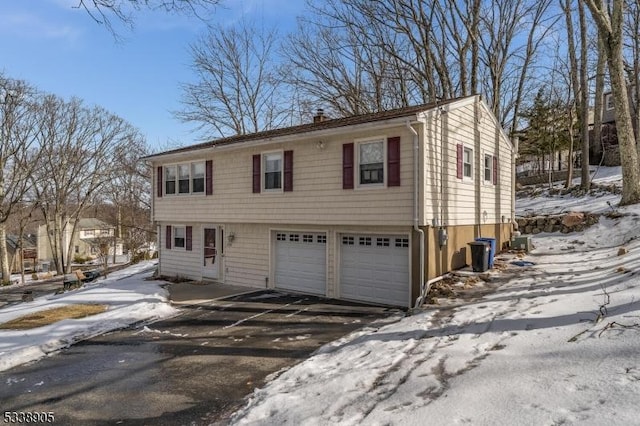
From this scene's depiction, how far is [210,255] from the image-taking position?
14.9m

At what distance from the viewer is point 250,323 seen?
30.1 feet

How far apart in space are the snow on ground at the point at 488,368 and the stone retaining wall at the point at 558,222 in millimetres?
7992

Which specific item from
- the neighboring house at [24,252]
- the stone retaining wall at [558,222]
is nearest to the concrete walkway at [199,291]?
the stone retaining wall at [558,222]

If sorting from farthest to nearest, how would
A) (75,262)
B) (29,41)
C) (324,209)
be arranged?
(75,262) → (324,209) → (29,41)

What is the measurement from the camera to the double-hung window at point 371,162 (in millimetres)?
10547

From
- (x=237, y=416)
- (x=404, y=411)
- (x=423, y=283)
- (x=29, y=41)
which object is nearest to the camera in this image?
(x=404, y=411)

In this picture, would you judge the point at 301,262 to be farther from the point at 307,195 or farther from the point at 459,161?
the point at 459,161

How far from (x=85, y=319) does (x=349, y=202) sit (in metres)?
7.11

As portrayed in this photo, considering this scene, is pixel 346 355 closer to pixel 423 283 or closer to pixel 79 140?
pixel 423 283

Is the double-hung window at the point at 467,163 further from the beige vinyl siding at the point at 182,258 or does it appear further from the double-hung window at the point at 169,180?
the double-hung window at the point at 169,180

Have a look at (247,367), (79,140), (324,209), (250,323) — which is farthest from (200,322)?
(79,140)

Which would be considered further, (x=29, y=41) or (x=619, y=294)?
(x=29, y=41)

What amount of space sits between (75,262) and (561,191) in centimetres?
5168

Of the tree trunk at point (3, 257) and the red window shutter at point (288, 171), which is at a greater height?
the red window shutter at point (288, 171)
